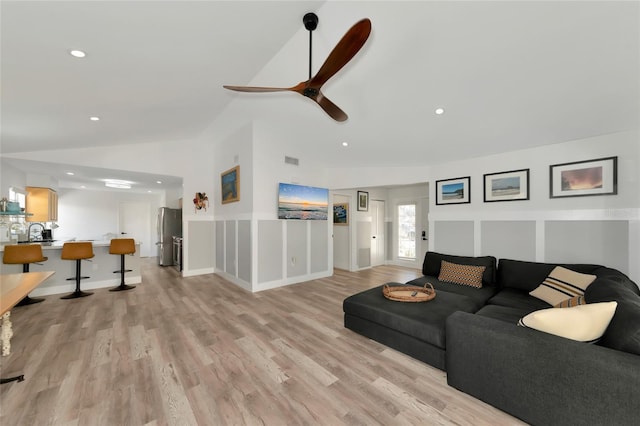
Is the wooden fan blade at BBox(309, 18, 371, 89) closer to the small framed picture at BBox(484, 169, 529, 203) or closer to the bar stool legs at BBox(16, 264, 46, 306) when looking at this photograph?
the small framed picture at BBox(484, 169, 529, 203)

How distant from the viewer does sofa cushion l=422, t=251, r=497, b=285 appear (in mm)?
3473

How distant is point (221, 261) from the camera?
5738mm

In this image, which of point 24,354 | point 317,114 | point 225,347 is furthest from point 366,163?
point 24,354

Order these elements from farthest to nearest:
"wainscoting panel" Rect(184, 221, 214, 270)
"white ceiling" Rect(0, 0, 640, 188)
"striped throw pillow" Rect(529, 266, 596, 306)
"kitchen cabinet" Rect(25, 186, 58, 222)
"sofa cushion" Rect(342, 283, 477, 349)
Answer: "wainscoting panel" Rect(184, 221, 214, 270) → "kitchen cabinet" Rect(25, 186, 58, 222) → "striped throw pillow" Rect(529, 266, 596, 306) → "sofa cushion" Rect(342, 283, 477, 349) → "white ceiling" Rect(0, 0, 640, 188)

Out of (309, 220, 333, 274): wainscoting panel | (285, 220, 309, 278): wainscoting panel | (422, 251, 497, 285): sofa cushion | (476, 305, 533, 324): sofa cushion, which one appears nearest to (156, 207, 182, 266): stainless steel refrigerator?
(285, 220, 309, 278): wainscoting panel

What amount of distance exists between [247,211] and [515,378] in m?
4.25

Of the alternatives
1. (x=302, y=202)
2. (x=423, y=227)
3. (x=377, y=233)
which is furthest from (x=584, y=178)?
(x=377, y=233)

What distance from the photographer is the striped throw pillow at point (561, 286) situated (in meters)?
2.52

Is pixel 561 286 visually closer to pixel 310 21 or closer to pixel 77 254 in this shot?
pixel 310 21

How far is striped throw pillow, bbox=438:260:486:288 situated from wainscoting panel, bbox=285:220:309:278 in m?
2.65

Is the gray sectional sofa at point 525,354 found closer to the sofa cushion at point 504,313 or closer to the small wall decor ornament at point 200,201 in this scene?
the sofa cushion at point 504,313

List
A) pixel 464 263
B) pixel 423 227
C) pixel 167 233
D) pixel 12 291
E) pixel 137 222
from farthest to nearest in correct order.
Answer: pixel 137 222, pixel 167 233, pixel 423 227, pixel 464 263, pixel 12 291

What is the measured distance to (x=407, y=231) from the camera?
719 centimetres

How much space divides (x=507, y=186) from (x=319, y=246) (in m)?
3.60
